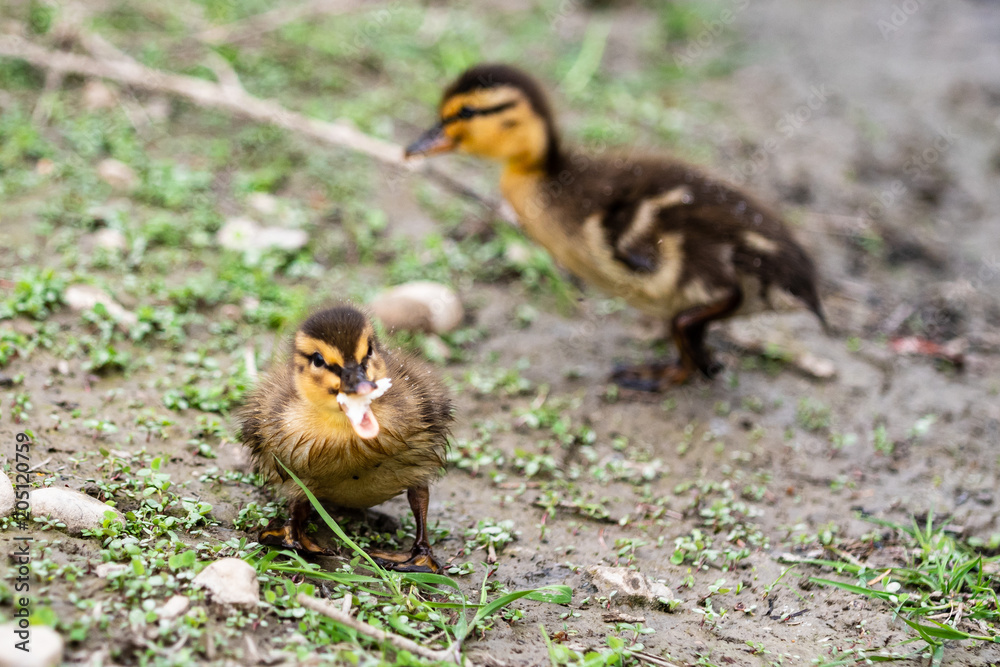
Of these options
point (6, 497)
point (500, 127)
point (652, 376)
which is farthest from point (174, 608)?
point (500, 127)

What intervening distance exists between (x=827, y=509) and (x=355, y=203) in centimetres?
278

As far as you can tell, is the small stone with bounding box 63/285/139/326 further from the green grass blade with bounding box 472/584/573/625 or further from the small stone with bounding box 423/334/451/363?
the green grass blade with bounding box 472/584/573/625

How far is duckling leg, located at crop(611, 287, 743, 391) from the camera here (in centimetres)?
397

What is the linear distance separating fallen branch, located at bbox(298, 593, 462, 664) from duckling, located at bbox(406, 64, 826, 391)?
2.14 metres

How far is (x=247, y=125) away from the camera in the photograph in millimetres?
5270

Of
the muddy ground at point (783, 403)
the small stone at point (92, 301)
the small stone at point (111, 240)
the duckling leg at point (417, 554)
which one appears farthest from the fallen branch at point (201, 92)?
the duckling leg at point (417, 554)

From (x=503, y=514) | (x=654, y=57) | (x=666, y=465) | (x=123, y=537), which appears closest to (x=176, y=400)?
(x=123, y=537)

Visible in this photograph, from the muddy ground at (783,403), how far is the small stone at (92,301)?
0.32 m

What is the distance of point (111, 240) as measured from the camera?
404cm

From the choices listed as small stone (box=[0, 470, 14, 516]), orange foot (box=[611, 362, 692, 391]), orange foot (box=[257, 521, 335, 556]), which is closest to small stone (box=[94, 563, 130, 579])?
small stone (box=[0, 470, 14, 516])

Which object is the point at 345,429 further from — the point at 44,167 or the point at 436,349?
the point at 44,167

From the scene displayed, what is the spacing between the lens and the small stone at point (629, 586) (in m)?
2.69

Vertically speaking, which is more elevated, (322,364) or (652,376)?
(322,364)

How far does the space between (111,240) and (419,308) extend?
138 cm
